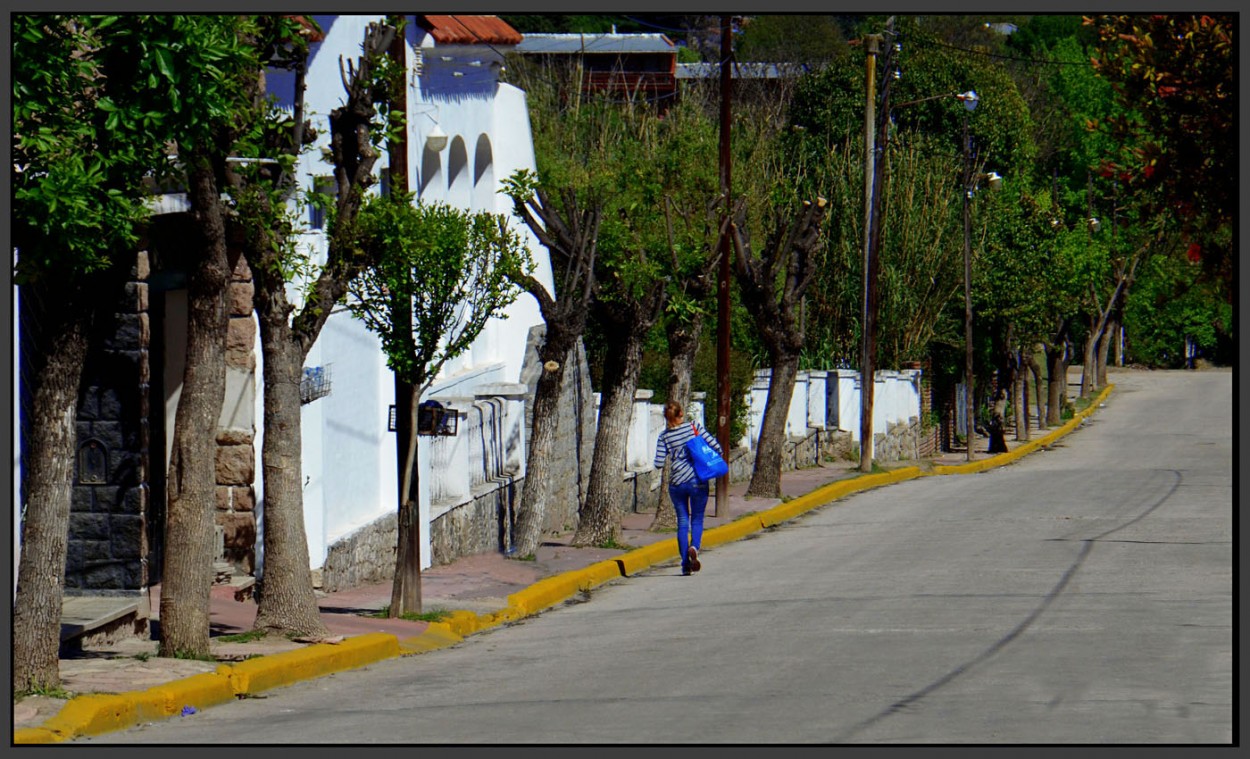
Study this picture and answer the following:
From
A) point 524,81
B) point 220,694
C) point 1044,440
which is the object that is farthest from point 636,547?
point 1044,440

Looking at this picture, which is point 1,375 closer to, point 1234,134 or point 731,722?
point 731,722

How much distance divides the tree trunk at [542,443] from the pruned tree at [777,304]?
869 centimetres

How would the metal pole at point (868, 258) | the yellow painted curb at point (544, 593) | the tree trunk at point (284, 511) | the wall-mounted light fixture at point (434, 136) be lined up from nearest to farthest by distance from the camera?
the tree trunk at point (284, 511) → the yellow painted curb at point (544, 593) → the wall-mounted light fixture at point (434, 136) → the metal pole at point (868, 258)

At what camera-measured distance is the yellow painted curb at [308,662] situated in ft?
35.0

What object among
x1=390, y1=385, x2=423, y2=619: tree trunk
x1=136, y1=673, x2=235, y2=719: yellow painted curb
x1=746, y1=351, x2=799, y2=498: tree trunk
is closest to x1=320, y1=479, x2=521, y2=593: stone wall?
x1=390, y1=385, x2=423, y2=619: tree trunk

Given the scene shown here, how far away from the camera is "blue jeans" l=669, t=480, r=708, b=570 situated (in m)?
17.2

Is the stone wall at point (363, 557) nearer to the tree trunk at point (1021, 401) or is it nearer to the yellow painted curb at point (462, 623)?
the yellow painted curb at point (462, 623)

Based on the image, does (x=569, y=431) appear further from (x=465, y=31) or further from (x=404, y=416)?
(x=404, y=416)

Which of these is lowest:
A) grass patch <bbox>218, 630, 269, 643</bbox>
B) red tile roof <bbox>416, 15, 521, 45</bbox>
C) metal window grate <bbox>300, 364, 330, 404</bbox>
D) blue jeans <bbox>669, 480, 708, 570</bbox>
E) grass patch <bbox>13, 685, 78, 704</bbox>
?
grass patch <bbox>218, 630, 269, 643</bbox>

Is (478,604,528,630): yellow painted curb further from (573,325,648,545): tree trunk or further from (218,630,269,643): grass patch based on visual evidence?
(573,325,648,545): tree trunk

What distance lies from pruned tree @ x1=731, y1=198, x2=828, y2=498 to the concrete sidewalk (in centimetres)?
336

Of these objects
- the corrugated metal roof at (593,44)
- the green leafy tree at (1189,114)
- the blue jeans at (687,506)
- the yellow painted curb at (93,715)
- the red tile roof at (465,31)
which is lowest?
the yellow painted curb at (93,715)

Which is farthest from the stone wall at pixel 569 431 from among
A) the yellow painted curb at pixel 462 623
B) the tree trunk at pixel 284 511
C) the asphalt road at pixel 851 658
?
the tree trunk at pixel 284 511

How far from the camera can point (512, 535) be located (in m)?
20.5
